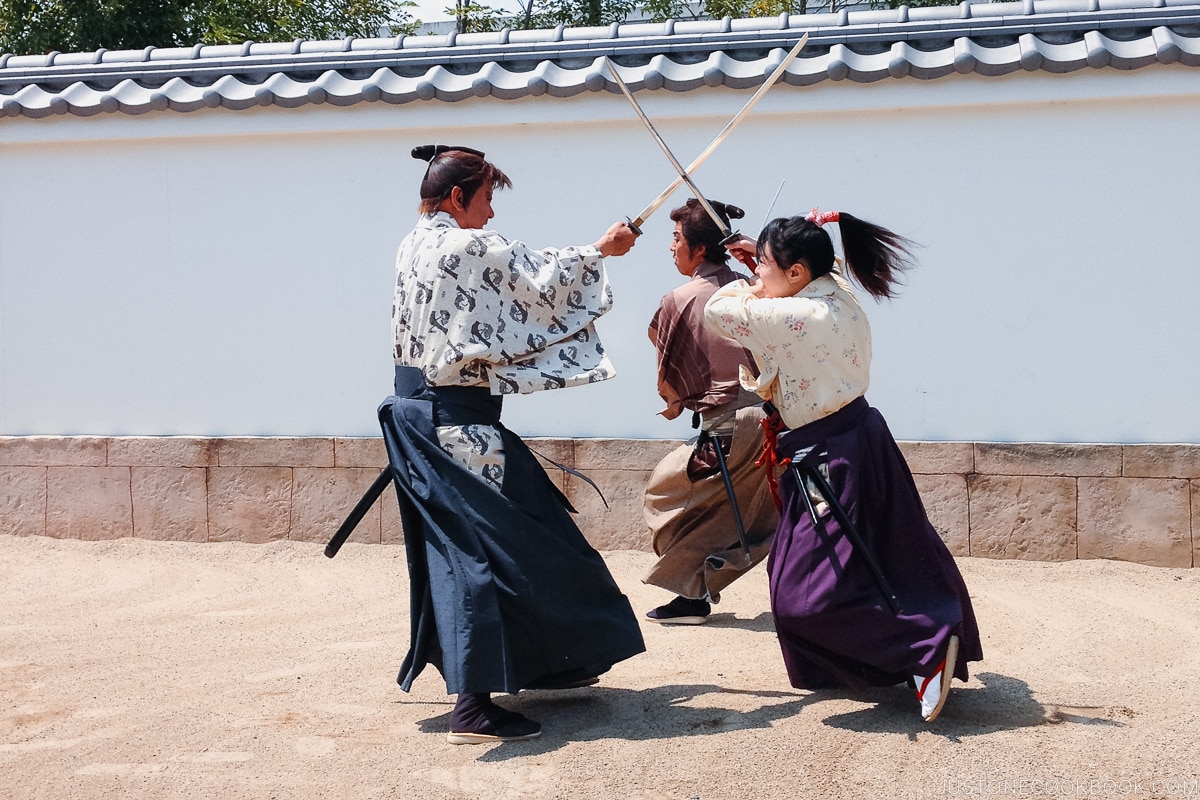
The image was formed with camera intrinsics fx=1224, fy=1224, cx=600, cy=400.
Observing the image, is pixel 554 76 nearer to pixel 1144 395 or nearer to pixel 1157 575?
pixel 1144 395

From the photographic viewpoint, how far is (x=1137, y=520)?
5.53 meters

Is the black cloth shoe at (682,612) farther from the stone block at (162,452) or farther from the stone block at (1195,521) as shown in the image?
the stone block at (162,452)

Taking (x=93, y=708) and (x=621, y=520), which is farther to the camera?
(x=621, y=520)

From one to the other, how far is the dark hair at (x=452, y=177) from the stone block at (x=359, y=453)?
279cm

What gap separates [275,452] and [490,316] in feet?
10.6

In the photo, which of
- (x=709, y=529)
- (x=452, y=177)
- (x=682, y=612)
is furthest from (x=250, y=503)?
(x=452, y=177)

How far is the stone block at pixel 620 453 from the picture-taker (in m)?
5.97

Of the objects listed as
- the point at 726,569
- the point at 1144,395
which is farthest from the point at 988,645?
the point at 1144,395

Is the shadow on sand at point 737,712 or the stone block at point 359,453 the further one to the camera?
the stone block at point 359,453

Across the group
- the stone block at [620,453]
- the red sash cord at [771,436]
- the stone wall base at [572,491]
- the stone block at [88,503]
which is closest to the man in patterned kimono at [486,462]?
the red sash cord at [771,436]

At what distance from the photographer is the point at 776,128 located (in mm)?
5820

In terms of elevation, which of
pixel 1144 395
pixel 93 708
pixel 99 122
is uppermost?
pixel 99 122

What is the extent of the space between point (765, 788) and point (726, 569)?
71.6 inches

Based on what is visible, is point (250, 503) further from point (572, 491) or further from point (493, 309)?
point (493, 309)
